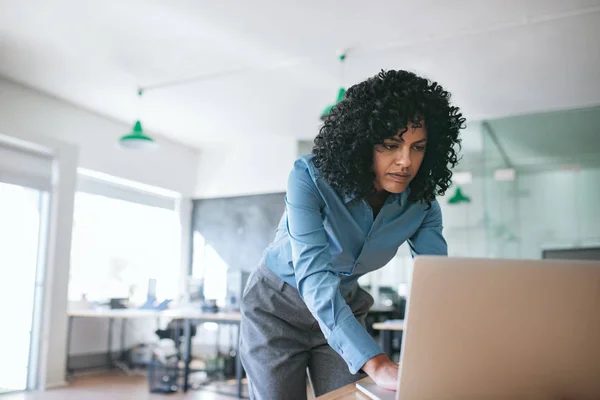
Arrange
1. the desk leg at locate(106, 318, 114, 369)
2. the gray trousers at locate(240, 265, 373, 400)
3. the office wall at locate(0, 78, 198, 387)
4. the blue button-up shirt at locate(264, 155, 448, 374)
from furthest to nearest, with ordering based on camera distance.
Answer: the desk leg at locate(106, 318, 114, 369) → the office wall at locate(0, 78, 198, 387) → the gray trousers at locate(240, 265, 373, 400) → the blue button-up shirt at locate(264, 155, 448, 374)

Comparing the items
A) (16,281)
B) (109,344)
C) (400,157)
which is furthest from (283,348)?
(109,344)

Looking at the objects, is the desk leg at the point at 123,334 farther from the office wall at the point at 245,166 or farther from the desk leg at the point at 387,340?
the desk leg at the point at 387,340

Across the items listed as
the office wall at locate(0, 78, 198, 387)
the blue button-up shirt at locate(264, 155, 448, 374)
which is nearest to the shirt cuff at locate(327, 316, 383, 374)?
the blue button-up shirt at locate(264, 155, 448, 374)

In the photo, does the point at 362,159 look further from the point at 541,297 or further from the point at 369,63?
the point at 369,63

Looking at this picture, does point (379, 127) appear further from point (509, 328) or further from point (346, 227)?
point (509, 328)

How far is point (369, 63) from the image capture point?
5.00 meters

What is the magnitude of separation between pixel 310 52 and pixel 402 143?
151 inches

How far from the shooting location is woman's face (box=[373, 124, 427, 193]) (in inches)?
44.4

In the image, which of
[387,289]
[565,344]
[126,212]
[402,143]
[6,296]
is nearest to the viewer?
[565,344]

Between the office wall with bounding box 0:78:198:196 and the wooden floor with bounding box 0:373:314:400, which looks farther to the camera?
the office wall with bounding box 0:78:198:196

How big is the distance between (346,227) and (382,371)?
391 mm

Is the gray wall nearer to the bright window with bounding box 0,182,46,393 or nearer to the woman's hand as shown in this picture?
the bright window with bounding box 0,182,46,393

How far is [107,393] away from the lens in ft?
16.2

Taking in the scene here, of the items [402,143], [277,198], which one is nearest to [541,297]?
[402,143]
